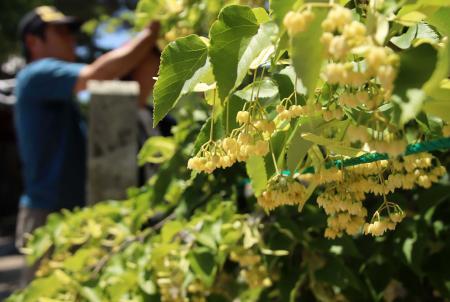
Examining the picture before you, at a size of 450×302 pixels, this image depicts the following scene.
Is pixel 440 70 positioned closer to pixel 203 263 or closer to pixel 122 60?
pixel 203 263

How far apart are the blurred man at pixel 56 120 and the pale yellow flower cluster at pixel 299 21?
2160 millimetres

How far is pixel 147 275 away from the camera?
4.73 feet

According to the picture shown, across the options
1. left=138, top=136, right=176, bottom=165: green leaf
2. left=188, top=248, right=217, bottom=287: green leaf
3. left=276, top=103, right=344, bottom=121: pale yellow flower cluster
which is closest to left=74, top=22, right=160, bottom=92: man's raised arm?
left=138, top=136, right=176, bottom=165: green leaf

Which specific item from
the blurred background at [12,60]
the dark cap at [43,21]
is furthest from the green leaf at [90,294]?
the blurred background at [12,60]

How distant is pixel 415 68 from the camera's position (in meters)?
0.48

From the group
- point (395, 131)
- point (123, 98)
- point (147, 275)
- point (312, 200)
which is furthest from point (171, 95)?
point (123, 98)

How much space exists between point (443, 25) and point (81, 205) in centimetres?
266

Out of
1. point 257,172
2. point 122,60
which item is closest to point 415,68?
point 257,172

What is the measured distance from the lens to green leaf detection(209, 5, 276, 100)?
63 cm

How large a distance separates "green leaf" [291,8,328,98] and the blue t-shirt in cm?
240

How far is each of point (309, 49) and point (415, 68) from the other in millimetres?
84

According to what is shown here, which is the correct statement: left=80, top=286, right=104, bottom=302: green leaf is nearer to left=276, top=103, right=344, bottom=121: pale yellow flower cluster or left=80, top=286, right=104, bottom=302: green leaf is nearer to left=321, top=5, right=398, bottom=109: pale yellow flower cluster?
left=276, top=103, right=344, bottom=121: pale yellow flower cluster

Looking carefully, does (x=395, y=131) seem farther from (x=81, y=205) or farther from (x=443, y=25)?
(x=81, y=205)

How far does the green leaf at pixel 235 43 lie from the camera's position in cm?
63
